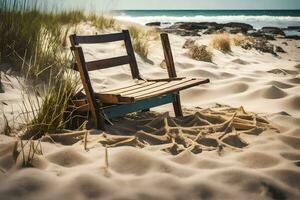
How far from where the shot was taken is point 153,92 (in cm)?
298

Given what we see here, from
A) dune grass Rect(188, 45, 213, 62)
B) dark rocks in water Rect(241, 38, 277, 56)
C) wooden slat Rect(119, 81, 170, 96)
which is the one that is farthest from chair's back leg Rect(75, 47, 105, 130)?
dark rocks in water Rect(241, 38, 277, 56)

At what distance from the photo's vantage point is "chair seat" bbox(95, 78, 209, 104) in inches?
111

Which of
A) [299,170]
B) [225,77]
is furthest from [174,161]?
[225,77]

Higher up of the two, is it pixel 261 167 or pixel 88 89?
pixel 88 89

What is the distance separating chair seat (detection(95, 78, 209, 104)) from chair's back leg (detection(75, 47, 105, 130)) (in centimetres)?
7

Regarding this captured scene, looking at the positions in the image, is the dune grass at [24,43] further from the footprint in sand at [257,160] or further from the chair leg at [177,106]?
the footprint in sand at [257,160]

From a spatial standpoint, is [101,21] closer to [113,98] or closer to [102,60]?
[102,60]

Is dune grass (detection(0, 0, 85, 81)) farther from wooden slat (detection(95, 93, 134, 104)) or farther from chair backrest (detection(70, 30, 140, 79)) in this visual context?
wooden slat (detection(95, 93, 134, 104))

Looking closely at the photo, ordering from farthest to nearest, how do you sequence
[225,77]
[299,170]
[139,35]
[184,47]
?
[184,47], [139,35], [225,77], [299,170]

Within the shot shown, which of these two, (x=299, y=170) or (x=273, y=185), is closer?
(x=273, y=185)

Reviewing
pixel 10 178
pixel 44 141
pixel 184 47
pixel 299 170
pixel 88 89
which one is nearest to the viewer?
pixel 10 178

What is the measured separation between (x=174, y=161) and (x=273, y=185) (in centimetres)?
65

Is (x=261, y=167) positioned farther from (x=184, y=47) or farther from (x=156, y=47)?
(x=184, y=47)

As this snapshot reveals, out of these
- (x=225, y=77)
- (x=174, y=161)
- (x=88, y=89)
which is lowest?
(x=225, y=77)
